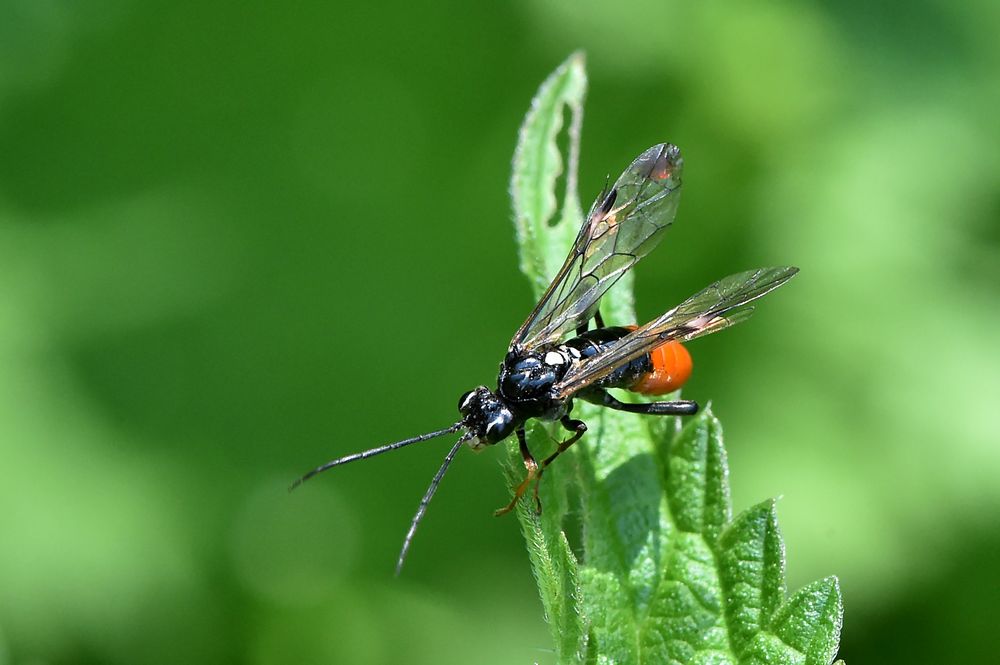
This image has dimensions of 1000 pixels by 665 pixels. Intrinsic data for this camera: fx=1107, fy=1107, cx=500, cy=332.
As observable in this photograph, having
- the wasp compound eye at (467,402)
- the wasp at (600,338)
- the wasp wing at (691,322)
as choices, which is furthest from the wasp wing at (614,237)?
the wasp wing at (691,322)

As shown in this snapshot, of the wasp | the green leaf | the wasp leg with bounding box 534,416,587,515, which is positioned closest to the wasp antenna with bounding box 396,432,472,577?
the wasp

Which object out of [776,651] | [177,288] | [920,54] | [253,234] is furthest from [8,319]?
[920,54]

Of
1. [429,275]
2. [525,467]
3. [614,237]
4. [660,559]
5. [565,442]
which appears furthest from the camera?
[429,275]

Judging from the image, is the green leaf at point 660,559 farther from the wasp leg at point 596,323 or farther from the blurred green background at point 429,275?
the blurred green background at point 429,275

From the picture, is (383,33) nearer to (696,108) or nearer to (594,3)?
(594,3)

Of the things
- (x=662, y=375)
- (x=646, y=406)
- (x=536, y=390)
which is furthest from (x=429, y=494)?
(x=662, y=375)

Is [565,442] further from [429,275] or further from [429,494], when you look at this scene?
[429,275]
